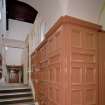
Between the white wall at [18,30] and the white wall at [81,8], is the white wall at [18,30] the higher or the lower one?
the higher one

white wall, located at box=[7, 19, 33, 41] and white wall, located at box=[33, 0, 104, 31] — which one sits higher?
white wall, located at box=[7, 19, 33, 41]

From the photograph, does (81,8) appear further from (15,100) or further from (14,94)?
(14,94)

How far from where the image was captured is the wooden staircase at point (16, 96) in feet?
13.7

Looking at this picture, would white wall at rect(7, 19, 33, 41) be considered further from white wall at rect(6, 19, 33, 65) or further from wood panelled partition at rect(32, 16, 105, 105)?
wood panelled partition at rect(32, 16, 105, 105)

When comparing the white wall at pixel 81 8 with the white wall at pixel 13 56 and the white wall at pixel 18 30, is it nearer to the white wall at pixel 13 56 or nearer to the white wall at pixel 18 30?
the white wall at pixel 18 30

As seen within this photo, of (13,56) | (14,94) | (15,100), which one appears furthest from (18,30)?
(15,100)

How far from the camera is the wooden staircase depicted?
164 inches

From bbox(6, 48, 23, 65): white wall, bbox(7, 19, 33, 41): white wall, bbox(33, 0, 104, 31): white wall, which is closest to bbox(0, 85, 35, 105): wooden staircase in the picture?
bbox(33, 0, 104, 31): white wall

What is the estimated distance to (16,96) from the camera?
176 inches

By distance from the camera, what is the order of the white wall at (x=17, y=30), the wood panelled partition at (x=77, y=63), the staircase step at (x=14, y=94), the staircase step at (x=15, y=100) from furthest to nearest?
the white wall at (x=17, y=30) → the staircase step at (x=14, y=94) → the staircase step at (x=15, y=100) → the wood panelled partition at (x=77, y=63)

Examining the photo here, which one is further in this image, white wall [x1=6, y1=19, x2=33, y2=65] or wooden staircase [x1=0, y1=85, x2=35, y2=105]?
white wall [x1=6, y1=19, x2=33, y2=65]

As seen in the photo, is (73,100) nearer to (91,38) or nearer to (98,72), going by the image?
(98,72)

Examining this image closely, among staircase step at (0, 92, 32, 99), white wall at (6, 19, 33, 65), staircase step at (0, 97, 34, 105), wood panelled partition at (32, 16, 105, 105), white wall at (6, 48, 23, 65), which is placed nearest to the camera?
wood panelled partition at (32, 16, 105, 105)

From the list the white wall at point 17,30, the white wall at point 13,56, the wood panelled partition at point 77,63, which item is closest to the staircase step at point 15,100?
the wood panelled partition at point 77,63
